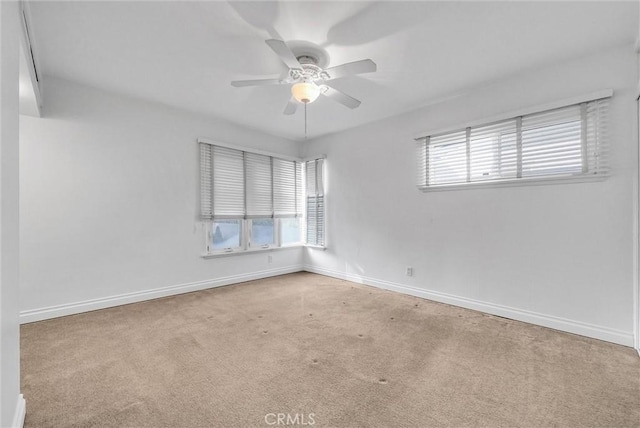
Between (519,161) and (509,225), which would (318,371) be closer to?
(509,225)

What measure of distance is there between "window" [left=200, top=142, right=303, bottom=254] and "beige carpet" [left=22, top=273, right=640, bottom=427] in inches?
63.1

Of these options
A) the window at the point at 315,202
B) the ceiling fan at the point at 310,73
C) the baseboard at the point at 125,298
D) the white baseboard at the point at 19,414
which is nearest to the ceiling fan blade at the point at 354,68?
the ceiling fan at the point at 310,73

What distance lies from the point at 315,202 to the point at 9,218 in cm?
435

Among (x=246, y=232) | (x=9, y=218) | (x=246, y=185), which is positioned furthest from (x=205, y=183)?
(x=9, y=218)

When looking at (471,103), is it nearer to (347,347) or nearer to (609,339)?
(609,339)

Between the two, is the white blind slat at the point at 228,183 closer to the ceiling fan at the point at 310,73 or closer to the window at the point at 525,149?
the ceiling fan at the point at 310,73

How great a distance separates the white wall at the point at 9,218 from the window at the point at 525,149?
3.76 m

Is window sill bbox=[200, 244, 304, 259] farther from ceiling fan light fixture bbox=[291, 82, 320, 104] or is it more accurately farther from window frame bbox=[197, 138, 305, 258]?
ceiling fan light fixture bbox=[291, 82, 320, 104]

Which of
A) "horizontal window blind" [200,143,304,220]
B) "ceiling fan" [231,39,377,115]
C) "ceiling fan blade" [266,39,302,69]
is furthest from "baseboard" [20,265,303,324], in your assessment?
"ceiling fan blade" [266,39,302,69]

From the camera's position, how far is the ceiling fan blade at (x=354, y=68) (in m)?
2.16

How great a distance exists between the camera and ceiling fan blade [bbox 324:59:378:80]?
2.16 m

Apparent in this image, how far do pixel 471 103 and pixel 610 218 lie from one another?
1776 mm

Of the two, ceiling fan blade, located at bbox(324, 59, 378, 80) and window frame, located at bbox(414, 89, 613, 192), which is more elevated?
ceiling fan blade, located at bbox(324, 59, 378, 80)

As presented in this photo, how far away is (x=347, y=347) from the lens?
95.7 inches
